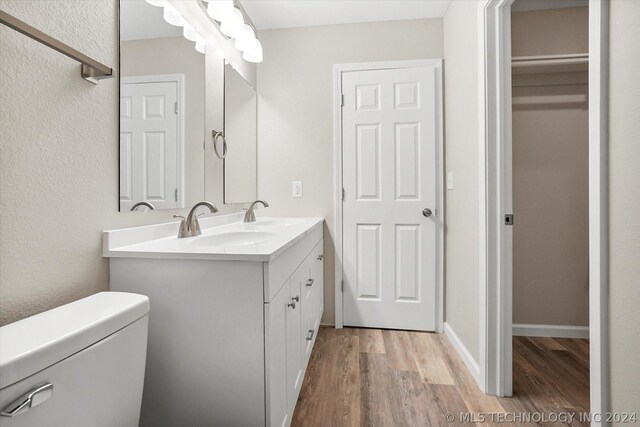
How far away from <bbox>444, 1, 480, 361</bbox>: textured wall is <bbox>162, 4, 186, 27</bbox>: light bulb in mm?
1492

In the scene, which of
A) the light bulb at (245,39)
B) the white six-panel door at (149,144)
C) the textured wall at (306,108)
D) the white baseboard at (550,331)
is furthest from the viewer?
the textured wall at (306,108)

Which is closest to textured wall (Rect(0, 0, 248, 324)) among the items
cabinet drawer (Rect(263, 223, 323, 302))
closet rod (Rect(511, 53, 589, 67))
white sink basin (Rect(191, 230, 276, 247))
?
white sink basin (Rect(191, 230, 276, 247))

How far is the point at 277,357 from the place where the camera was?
1.08 m

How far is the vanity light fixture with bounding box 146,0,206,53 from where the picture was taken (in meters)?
1.38

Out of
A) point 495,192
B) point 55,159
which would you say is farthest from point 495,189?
point 55,159

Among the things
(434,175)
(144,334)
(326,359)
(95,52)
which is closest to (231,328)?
(144,334)

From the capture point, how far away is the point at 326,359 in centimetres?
195

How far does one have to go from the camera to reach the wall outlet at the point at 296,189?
8.20 ft

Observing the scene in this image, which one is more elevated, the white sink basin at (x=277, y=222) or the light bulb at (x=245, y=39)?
the light bulb at (x=245, y=39)

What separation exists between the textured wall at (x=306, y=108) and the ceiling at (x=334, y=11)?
7 cm

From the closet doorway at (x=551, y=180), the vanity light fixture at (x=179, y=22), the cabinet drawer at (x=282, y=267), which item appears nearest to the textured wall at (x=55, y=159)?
the vanity light fixture at (x=179, y=22)

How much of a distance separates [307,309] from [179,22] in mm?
1524

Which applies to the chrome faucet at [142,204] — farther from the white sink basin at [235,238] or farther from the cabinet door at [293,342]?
the cabinet door at [293,342]

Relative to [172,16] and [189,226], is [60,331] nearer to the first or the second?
[189,226]
